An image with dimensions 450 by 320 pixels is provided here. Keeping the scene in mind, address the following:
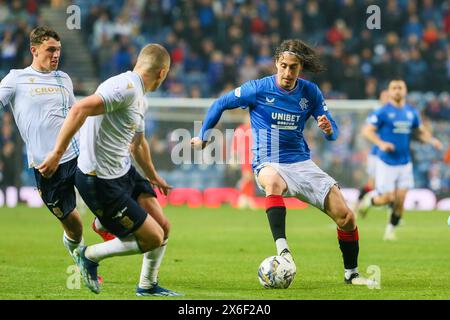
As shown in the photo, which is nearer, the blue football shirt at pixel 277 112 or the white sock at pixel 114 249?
the white sock at pixel 114 249

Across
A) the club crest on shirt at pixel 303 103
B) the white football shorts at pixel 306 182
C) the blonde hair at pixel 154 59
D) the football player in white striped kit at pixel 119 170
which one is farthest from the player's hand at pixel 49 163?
the club crest on shirt at pixel 303 103

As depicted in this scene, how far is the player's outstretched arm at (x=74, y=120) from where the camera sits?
7645 millimetres

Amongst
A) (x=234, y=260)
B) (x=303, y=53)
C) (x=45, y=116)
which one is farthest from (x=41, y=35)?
(x=234, y=260)

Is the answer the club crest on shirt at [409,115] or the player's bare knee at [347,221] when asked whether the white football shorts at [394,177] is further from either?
the player's bare knee at [347,221]

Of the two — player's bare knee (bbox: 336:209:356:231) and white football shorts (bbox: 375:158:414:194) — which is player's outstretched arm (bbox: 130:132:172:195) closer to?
player's bare knee (bbox: 336:209:356:231)

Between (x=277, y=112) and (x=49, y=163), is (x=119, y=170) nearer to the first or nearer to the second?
(x=49, y=163)

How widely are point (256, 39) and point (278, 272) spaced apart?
65.8 feet

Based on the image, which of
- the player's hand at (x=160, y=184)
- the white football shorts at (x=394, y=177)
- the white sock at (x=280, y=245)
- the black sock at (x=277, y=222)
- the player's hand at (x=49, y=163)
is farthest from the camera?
the white football shorts at (x=394, y=177)

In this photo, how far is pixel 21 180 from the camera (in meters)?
23.8

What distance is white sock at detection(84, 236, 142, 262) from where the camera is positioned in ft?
27.0

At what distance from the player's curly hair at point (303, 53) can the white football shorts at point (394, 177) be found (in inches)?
271

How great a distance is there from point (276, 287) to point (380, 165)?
7.92m

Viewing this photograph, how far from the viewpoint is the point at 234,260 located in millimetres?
12320
